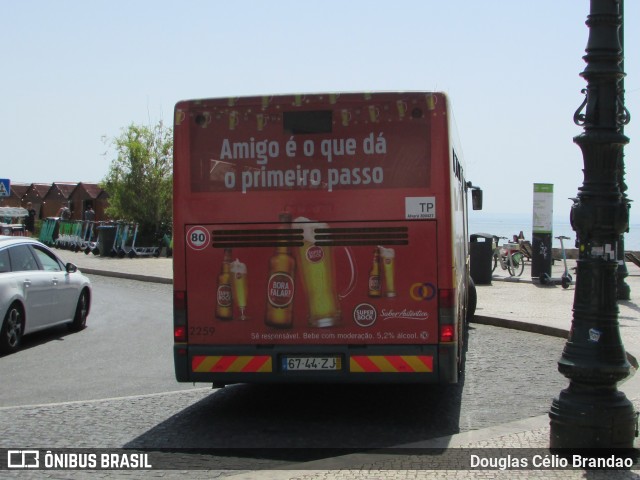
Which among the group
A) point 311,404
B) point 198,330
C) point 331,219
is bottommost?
point 311,404

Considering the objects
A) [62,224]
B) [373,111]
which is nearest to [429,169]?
[373,111]

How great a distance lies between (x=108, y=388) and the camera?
32.6 feet

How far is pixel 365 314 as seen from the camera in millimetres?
8008

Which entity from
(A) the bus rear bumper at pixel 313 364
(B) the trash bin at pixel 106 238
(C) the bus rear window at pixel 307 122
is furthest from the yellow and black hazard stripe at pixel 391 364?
(B) the trash bin at pixel 106 238

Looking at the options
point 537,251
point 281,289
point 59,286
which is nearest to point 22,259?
point 59,286

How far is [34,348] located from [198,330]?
552cm

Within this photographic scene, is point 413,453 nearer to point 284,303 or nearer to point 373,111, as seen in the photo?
point 284,303

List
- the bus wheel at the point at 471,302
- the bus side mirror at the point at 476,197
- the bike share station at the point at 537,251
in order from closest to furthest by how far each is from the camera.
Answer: the bus wheel at the point at 471,302, the bus side mirror at the point at 476,197, the bike share station at the point at 537,251

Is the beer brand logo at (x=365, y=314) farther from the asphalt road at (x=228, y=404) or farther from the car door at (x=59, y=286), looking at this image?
the car door at (x=59, y=286)

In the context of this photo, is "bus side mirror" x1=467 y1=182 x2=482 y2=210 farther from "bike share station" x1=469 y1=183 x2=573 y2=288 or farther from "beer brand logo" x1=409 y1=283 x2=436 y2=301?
"beer brand logo" x1=409 y1=283 x2=436 y2=301

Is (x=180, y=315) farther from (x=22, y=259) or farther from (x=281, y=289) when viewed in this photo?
(x=22, y=259)

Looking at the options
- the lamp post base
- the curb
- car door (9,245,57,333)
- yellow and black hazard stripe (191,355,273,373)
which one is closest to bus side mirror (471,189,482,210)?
car door (9,245,57,333)

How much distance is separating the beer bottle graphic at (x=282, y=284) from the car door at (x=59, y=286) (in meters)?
6.46

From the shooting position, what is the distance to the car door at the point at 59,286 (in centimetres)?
1371
